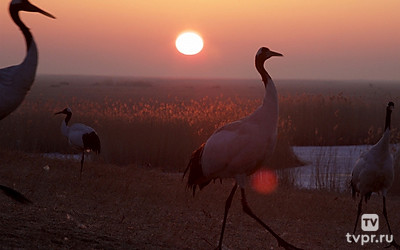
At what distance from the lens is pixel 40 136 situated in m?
15.8

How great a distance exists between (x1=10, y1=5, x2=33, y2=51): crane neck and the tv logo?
5.03m

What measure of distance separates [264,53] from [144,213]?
2.47 m

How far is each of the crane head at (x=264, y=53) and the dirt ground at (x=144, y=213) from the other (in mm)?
1875

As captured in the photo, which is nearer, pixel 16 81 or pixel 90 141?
pixel 16 81

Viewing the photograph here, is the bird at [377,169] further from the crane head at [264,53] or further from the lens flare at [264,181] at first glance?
the lens flare at [264,181]

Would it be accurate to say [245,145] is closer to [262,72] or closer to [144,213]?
[262,72]

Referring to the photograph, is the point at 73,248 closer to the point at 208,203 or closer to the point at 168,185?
the point at 208,203

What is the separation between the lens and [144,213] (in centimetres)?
730

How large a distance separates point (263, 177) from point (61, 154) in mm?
6333

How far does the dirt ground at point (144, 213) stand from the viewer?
5.55 m

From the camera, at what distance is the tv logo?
26.9 feet

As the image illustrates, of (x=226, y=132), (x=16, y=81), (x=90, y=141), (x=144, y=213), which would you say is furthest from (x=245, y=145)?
(x=90, y=141)

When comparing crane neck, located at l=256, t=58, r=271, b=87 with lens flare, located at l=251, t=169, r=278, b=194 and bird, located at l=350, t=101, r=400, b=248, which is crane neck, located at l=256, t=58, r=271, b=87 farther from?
lens flare, located at l=251, t=169, r=278, b=194

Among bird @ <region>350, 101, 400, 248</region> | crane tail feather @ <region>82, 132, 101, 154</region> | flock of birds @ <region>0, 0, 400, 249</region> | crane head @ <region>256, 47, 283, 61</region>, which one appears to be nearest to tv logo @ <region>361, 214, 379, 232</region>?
bird @ <region>350, 101, 400, 248</region>
